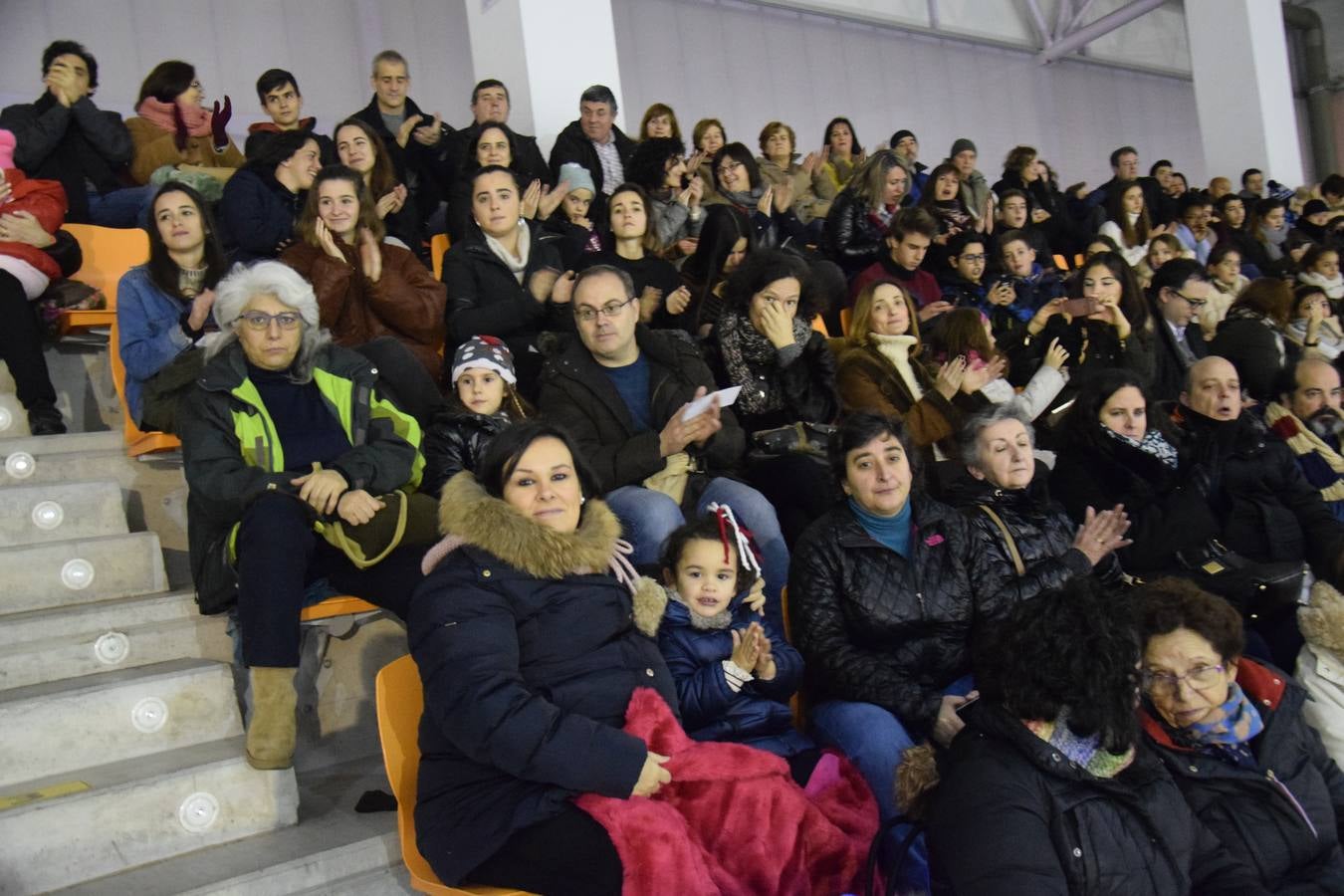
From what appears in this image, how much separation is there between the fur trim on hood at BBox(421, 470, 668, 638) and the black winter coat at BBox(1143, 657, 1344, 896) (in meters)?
1.11

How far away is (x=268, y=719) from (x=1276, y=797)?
Answer: 2.01 meters

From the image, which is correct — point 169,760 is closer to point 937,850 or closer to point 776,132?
point 937,850

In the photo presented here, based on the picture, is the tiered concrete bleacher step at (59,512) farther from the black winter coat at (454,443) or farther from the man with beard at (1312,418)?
the man with beard at (1312,418)

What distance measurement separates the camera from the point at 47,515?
9.43 ft

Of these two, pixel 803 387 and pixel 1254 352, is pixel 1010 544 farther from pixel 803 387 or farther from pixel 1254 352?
pixel 1254 352

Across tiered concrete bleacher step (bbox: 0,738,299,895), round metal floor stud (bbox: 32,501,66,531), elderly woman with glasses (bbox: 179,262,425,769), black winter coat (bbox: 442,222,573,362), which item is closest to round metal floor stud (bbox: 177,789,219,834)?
tiered concrete bleacher step (bbox: 0,738,299,895)

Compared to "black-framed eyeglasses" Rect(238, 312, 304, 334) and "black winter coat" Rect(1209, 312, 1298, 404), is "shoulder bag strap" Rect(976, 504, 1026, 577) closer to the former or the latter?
"black-framed eyeglasses" Rect(238, 312, 304, 334)

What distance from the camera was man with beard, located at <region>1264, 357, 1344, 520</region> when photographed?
3809 millimetres

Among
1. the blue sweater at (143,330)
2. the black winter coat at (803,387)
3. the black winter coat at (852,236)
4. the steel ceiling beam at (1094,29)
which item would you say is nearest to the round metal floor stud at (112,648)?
the blue sweater at (143,330)

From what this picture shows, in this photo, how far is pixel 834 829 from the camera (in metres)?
2.08

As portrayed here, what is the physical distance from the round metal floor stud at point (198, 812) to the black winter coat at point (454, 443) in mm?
968

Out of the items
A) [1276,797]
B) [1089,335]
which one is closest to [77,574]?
[1276,797]

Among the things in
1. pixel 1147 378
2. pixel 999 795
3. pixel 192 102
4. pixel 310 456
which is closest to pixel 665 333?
pixel 310 456

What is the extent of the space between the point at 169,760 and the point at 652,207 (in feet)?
9.45
